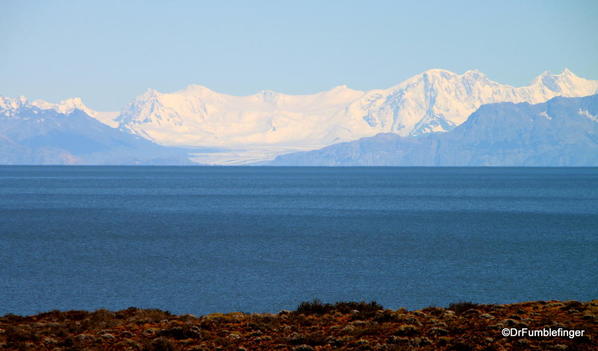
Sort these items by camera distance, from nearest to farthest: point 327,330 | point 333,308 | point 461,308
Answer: point 327,330 < point 461,308 < point 333,308

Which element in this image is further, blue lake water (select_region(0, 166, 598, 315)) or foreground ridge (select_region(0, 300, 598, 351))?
blue lake water (select_region(0, 166, 598, 315))

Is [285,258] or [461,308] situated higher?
[461,308]

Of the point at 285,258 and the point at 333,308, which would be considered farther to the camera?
the point at 285,258

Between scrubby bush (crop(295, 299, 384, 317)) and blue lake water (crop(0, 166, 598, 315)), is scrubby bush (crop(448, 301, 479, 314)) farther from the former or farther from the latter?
blue lake water (crop(0, 166, 598, 315))

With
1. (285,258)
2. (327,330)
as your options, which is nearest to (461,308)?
(327,330)

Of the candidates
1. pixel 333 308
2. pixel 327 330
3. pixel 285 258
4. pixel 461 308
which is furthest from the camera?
pixel 285 258

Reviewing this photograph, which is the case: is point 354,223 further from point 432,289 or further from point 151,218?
point 432,289

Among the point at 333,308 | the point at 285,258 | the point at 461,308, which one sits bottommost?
the point at 285,258

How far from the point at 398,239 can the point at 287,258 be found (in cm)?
2240

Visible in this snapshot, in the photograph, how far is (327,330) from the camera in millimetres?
26625

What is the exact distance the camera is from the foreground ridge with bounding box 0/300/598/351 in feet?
78.1

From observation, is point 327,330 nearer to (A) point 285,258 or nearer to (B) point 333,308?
(B) point 333,308

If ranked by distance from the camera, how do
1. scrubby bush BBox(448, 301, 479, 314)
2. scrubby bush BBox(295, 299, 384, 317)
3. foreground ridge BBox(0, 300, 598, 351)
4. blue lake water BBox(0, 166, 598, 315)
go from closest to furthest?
foreground ridge BBox(0, 300, 598, 351) → scrubby bush BBox(448, 301, 479, 314) → scrubby bush BBox(295, 299, 384, 317) → blue lake water BBox(0, 166, 598, 315)

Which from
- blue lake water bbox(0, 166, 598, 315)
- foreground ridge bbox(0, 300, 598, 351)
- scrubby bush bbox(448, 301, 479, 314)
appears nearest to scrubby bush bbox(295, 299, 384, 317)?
foreground ridge bbox(0, 300, 598, 351)
